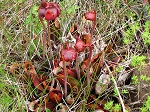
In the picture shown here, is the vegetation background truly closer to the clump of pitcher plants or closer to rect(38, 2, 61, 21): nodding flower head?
the clump of pitcher plants

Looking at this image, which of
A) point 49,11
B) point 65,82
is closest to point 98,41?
point 65,82

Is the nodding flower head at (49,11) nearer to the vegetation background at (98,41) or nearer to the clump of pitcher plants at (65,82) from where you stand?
the clump of pitcher plants at (65,82)

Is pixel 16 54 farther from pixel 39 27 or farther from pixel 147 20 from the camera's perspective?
pixel 147 20

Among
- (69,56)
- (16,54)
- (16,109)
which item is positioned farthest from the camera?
(16,54)

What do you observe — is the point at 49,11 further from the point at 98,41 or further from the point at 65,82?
the point at 98,41

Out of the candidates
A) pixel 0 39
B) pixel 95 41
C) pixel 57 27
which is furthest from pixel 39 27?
pixel 95 41

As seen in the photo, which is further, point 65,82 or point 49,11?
point 65,82

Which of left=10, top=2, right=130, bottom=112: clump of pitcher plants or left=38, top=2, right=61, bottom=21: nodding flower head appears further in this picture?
left=10, top=2, right=130, bottom=112: clump of pitcher plants

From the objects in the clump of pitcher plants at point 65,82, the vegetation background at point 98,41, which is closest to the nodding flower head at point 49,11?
the clump of pitcher plants at point 65,82


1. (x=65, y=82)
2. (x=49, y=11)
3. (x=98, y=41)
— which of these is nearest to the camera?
(x=49, y=11)

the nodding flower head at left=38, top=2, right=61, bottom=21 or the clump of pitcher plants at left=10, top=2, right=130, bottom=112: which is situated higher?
the nodding flower head at left=38, top=2, right=61, bottom=21

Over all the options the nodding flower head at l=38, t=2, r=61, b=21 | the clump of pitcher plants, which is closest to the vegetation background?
the clump of pitcher plants
